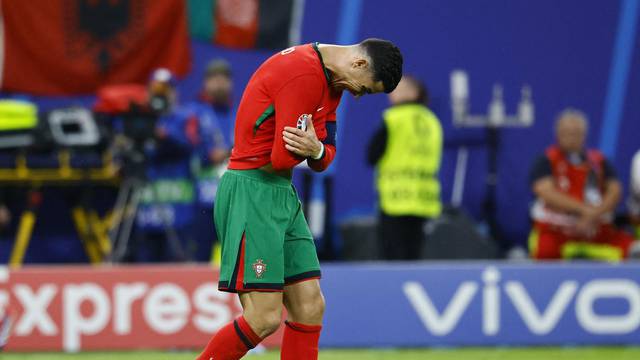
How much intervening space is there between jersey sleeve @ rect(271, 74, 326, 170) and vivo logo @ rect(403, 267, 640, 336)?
3.40 meters

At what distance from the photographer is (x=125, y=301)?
8570mm

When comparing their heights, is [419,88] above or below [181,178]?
above

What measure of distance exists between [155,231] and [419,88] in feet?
9.08

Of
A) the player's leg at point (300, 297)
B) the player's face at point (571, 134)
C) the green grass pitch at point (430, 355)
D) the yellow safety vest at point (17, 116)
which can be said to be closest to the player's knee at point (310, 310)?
the player's leg at point (300, 297)

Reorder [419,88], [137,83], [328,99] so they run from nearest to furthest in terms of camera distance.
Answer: [328,99] < [419,88] < [137,83]

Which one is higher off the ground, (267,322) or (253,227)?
(253,227)

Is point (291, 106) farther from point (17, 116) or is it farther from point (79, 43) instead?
point (79, 43)

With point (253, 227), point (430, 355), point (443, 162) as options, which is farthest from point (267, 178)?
point (443, 162)

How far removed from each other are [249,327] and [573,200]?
5021 millimetres

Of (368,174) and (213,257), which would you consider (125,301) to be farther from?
(368,174)

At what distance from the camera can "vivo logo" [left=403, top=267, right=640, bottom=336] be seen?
8641 millimetres

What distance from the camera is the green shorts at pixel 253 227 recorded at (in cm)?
557

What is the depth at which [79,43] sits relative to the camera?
36.4ft

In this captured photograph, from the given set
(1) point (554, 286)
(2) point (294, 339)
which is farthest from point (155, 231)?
(2) point (294, 339)
